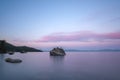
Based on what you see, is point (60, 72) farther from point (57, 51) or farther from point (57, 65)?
point (57, 51)

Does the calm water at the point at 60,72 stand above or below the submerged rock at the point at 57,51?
below

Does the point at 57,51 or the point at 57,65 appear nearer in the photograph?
the point at 57,65

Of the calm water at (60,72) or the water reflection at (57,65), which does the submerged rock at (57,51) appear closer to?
the water reflection at (57,65)

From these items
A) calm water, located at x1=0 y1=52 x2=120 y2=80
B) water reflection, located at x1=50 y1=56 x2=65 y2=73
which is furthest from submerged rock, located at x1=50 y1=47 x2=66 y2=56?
calm water, located at x1=0 y1=52 x2=120 y2=80

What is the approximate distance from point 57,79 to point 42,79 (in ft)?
11.9

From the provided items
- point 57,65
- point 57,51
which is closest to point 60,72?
point 57,65

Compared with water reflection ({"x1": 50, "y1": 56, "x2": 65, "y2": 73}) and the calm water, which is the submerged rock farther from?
the calm water

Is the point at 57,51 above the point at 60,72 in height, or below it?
above

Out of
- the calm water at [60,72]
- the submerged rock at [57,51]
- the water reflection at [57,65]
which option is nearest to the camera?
the calm water at [60,72]

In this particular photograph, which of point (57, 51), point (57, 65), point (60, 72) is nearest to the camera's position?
point (60, 72)

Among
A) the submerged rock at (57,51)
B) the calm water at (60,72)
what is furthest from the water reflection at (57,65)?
the submerged rock at (57,51)

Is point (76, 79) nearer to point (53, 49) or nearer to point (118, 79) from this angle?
point (118, 79)

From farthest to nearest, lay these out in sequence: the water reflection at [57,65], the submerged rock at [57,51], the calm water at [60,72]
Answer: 1. the submerged rock at [57,51]
2. the water reflection at [57,65]
3. the calm water at [60,72]

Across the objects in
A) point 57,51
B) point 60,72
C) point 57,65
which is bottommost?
point 60,72
